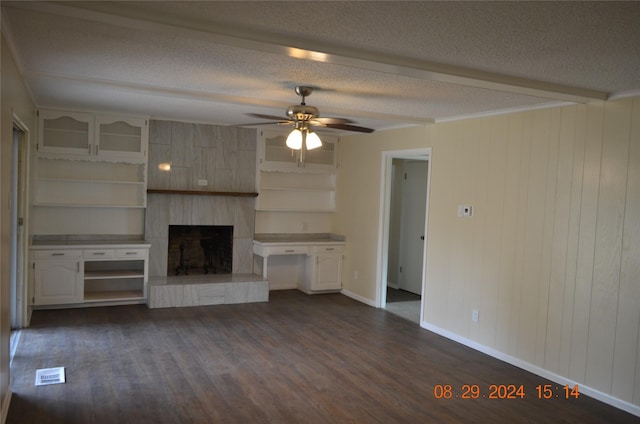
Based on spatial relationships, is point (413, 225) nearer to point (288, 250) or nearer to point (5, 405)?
point (288, 250)

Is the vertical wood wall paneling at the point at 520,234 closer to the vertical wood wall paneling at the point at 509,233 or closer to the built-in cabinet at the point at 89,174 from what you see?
the vertical wood wall paneling at the point at 509,233

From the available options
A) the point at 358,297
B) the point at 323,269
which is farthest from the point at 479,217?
the point at 323,269

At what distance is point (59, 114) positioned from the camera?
5.79 meters

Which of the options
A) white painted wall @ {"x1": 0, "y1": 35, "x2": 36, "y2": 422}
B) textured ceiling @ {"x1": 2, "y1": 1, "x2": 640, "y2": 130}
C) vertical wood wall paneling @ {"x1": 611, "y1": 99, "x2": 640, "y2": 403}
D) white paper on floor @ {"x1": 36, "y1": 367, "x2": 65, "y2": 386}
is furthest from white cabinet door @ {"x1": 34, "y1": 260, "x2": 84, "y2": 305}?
vertical wood wall paneling @ {"x1": 611, "y1": 99, "x2": 640, "y2": 403}

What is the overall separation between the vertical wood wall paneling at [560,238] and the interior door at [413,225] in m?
3.18

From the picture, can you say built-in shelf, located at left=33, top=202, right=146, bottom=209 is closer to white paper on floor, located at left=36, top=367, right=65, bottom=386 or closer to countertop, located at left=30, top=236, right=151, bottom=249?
countertop, located at left=30, top=236, right=151, bottom=249

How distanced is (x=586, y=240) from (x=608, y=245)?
182 millimetres

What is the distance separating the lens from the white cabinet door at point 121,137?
6.04m

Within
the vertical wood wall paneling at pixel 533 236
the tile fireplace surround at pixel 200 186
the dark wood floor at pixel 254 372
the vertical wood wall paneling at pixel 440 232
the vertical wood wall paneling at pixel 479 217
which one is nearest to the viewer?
the dark wood floor at pixel 254 372

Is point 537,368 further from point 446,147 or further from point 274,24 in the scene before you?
point 274,24

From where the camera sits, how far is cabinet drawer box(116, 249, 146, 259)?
19.4 ft

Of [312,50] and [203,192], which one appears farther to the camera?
[203,192]

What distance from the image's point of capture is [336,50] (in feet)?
9.45

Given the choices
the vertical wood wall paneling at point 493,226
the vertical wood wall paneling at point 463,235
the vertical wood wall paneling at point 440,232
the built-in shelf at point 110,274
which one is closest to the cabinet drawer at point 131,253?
the built-in shelf at point 110,274
